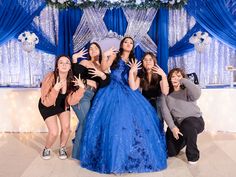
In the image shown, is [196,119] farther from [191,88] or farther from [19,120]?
[19,120]

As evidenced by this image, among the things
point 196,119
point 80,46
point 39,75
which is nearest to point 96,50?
point 196,119

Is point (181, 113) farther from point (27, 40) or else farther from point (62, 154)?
point (27, 40)

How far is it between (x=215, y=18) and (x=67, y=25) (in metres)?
2.37

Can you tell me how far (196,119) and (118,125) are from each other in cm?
100

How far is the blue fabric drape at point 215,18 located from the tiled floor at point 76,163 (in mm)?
1739

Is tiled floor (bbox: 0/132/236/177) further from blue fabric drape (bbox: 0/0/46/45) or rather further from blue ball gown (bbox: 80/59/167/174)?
blue fabric drape (bbox: 0/0/46/45)

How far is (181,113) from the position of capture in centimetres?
410

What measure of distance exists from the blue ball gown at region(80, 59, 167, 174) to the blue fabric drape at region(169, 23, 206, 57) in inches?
94.9

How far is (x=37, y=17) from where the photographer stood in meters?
6.14

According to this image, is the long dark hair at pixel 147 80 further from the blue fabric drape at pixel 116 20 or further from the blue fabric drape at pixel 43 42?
the blue fabric drape at pixel 43 42

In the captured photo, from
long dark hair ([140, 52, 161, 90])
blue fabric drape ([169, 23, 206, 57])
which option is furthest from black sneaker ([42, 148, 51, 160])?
blue fabric drape ([169, 23, 206, 57])

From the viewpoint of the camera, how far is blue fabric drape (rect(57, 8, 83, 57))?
602 cm

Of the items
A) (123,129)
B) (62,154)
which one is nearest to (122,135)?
(123,129)

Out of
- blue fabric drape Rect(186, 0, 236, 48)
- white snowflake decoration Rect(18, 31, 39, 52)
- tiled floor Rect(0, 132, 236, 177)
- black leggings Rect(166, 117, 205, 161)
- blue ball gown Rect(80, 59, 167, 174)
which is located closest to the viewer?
blue ball gown Rect(80, 59, 167, 174)
